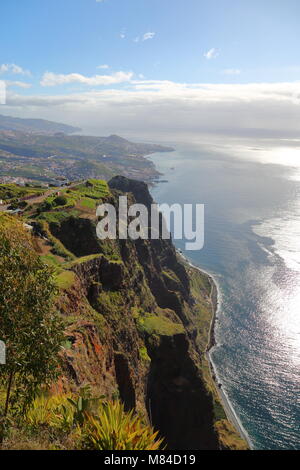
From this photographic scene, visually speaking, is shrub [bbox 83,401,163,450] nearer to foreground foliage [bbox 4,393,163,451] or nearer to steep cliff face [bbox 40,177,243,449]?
foreground foliage [bbox 4,393,163,451]

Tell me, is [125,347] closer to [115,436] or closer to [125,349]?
[125,349]

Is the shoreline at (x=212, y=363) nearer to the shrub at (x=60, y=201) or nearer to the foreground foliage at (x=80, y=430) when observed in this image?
the shrub at (x=60, y=201)

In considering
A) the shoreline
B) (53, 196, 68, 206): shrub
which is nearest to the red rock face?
(53, 196, 68, 206): shrub

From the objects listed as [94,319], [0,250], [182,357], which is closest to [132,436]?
[0,250]

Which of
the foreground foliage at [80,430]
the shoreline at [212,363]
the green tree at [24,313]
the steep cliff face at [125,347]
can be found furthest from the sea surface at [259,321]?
the green tree at [24,313]
